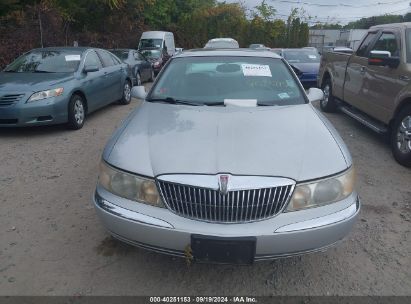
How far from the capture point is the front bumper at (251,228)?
90.2 inches

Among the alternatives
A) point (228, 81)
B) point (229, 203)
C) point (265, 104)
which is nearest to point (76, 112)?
point (228, 81)

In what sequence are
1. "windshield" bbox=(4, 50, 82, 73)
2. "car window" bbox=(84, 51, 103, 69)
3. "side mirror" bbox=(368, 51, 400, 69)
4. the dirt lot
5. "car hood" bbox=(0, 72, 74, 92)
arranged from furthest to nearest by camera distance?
"car window" bbox=(84, 51, 103, 69), "windshield" bbox=(4, 50, 82, 73), "car hood" bbox=(0, 72, 74, 92), "side mirror" bbox=(368, 51, 400, 69), the dirt lot

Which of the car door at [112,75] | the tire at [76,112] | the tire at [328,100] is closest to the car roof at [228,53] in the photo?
the tire at [76,112]

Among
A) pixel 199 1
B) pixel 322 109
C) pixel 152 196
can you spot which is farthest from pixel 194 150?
pixel 199 1

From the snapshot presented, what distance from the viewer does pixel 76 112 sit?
672 cm

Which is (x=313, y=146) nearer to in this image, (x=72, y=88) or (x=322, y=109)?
(x=72, y=88)

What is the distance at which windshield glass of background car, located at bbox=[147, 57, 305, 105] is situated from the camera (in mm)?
3641

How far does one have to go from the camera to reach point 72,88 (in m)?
6.54

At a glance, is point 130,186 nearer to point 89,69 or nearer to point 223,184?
point 223,184

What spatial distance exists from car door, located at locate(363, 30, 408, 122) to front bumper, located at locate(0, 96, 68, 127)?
516 cm

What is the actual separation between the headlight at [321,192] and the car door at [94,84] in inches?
220

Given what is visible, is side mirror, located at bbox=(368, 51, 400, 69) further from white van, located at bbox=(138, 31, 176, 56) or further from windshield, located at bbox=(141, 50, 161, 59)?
white van, located at bbox=(138, 31, 176, 56)

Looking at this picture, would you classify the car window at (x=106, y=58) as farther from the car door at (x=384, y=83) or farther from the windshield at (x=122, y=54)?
the car door at (x=384, y=83)

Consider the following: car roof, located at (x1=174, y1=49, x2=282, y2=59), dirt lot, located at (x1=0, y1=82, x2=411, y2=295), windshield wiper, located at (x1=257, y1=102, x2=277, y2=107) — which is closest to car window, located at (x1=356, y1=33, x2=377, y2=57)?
dirt lot, located at (x1=0, y1=82, x2=411, y2=295)
